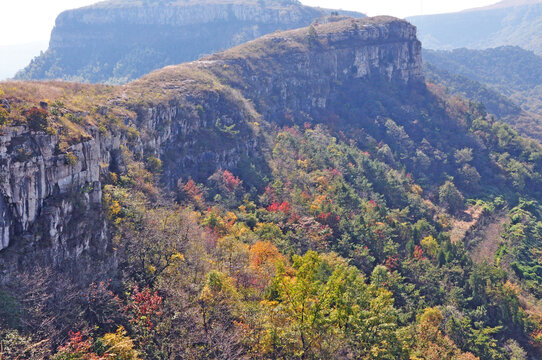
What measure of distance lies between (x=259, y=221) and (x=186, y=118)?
2605 centimetres

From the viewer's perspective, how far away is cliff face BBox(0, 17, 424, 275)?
29328mm

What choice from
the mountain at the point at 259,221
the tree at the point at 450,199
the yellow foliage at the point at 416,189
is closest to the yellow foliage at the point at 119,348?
the mountain at the point at 259,221

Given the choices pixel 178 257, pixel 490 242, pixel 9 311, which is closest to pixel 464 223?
pixel 490 242

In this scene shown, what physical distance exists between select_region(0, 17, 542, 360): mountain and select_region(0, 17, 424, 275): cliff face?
255 millimetres

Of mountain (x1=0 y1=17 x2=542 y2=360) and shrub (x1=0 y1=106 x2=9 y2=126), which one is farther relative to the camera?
shrub (x1=0 y1=106 x2=9 y2=126)

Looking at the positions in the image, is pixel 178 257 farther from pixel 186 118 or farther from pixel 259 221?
pixel 186 118

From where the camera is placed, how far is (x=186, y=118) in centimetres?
7238

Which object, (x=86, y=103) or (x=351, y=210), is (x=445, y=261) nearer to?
(x=351, y=210)

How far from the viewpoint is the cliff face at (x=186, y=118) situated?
2933 centimetres

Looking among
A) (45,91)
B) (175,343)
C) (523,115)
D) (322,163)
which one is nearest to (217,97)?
(322,163)

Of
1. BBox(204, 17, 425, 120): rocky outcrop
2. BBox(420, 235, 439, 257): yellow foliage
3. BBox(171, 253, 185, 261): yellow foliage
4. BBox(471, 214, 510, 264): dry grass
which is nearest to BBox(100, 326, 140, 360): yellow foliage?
BBox(171, 253, 185, 261): yellow foliage

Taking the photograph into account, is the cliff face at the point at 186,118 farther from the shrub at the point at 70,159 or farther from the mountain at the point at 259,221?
the mountain at the point at 259,221

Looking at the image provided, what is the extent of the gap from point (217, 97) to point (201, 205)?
1283 inches

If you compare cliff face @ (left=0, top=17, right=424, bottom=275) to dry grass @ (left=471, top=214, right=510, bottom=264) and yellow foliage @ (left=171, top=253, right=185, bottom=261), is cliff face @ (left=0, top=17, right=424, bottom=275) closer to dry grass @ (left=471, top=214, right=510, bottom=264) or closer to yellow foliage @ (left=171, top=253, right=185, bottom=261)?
yellow foliage @ (left=171, top=253, right=185, bottom=261)
